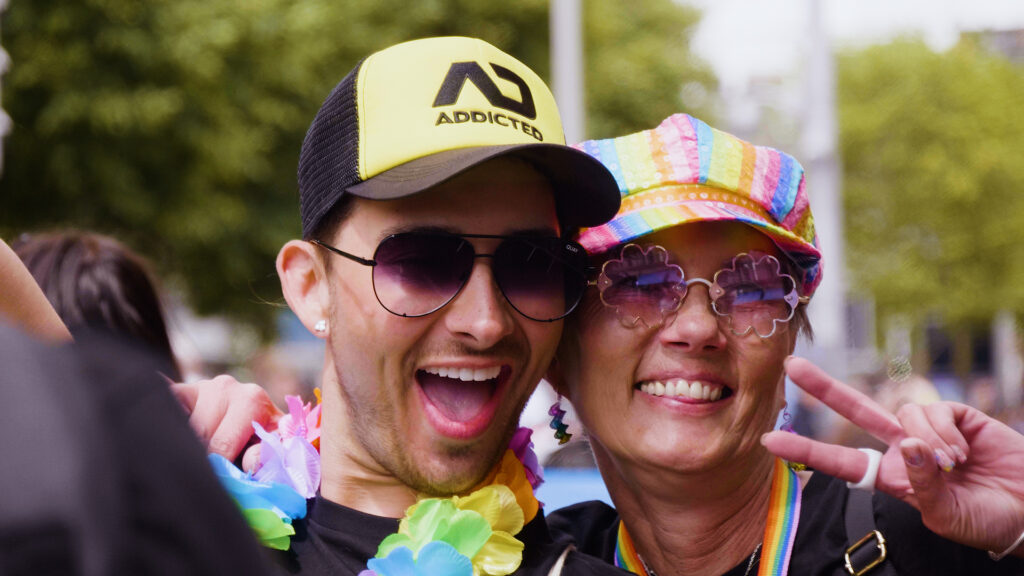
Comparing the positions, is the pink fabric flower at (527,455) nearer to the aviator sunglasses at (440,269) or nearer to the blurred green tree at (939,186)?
the aviator sunglasses at (440,269)

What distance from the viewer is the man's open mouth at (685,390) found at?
244cm

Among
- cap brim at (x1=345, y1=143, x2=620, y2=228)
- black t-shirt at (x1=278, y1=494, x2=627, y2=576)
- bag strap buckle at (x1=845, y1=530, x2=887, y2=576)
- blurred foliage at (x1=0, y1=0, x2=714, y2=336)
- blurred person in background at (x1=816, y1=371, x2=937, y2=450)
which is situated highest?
blurred foliage at (x1=0, y1=0, x2=714, y2=336)

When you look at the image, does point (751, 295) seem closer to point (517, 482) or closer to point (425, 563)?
point (517, 482)

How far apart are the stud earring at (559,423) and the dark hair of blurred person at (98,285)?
3.74ft

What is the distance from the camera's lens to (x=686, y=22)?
27938mm

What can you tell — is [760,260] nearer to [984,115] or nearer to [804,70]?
[804,70]

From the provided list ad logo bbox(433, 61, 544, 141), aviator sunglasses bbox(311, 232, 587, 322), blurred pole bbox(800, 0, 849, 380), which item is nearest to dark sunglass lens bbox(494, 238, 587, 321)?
aviator sunglasses bbox(311, 232, 587, 322)

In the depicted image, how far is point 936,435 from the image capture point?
2.11 metres

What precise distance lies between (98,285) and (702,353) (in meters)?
1.84

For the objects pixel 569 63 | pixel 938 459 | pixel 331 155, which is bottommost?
pixel 938 459

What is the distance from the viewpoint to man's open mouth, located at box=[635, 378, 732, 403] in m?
2.44

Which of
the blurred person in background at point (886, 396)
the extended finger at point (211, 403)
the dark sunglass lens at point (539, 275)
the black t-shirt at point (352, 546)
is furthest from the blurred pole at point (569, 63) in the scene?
the black t-shirt at point (352, 546)

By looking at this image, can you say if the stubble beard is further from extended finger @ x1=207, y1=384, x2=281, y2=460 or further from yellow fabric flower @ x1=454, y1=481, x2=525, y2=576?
extended finger @ x1=207, y1=384, x2=281, y2=460

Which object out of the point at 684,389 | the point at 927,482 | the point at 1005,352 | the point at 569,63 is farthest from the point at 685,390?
the point at 1005,352
